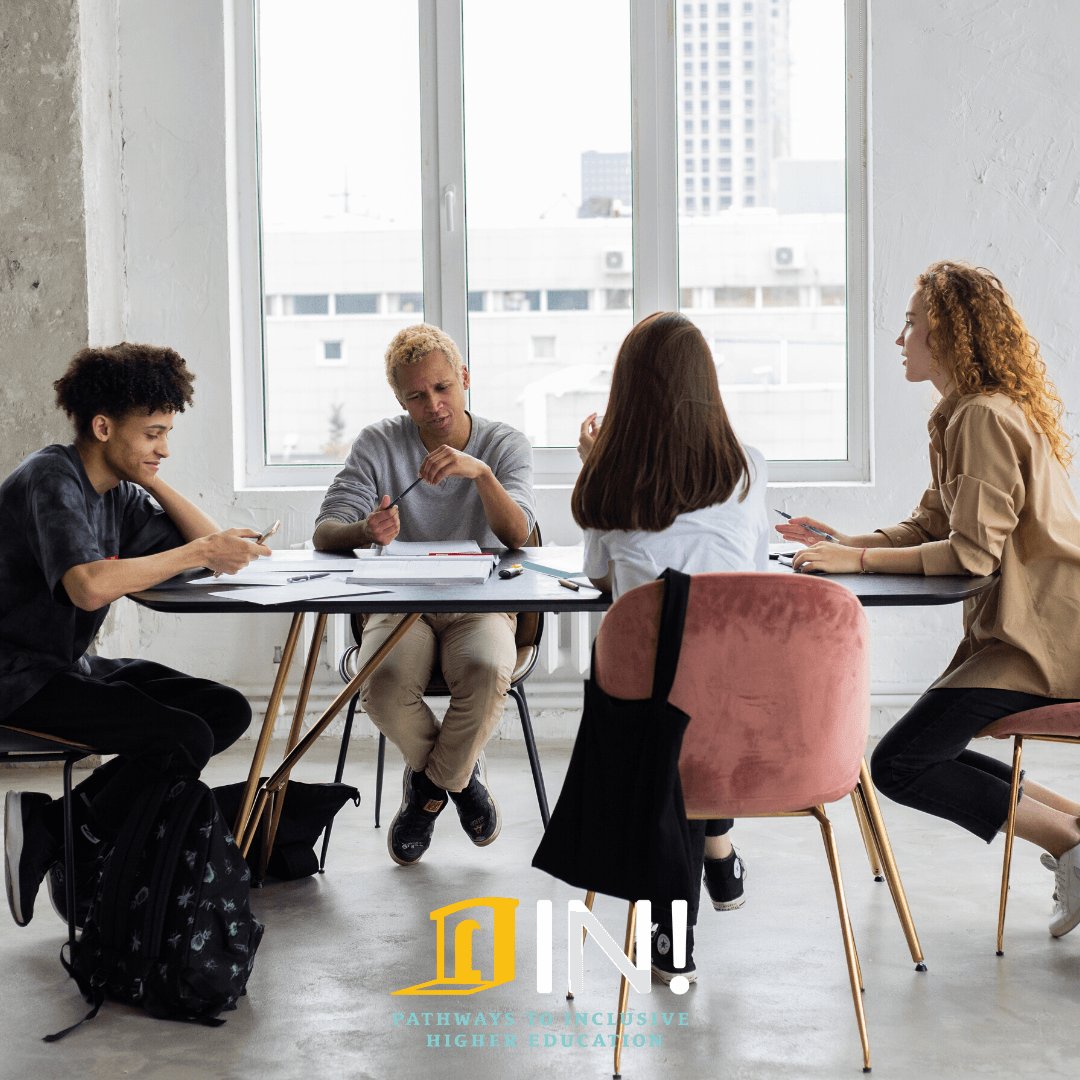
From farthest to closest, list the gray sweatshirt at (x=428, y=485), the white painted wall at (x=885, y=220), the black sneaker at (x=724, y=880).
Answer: the white painted wall at (x=885, y=220)
the gray sweatshirt at (x=428, y=485)
the black sneaker at (x=724, y=880)

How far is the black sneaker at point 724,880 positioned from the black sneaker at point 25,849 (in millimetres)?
1203

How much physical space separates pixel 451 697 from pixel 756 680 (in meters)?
1.05

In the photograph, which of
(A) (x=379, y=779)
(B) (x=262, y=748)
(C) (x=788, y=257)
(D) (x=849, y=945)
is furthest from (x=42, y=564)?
(C) (x=788, y=257)

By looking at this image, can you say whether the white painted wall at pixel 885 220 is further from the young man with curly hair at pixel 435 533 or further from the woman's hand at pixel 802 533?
the woman's hand at pixel 802 533

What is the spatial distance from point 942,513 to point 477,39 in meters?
2.37

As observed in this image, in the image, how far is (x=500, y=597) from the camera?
1.92m

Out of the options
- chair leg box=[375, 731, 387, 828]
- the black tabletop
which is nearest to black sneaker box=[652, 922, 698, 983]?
the black tabletop

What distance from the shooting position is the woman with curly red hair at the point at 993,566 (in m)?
2.03

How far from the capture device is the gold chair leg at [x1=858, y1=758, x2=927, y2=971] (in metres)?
1.98

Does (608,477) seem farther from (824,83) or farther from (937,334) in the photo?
(824,83)

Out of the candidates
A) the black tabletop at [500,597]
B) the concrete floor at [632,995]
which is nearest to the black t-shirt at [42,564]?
the black tabletop at [500,597]

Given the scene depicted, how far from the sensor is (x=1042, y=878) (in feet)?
8.13

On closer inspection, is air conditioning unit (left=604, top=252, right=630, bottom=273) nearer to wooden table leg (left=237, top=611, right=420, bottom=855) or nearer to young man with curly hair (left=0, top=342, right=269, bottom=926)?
wooden table leg (left=237, top=611, right=420, bottom=855)

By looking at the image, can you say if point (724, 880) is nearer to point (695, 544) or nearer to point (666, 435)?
point (695, 544)
